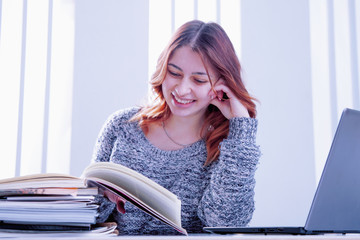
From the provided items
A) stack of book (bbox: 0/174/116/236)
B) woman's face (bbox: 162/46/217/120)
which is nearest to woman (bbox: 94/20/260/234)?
woman's face (bbox: 162/46/217/120)

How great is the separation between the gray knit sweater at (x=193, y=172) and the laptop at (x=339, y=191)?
1.48ft

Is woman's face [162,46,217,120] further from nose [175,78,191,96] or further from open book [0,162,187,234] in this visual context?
open book [0,162,187,234]

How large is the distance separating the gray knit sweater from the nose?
173 mm

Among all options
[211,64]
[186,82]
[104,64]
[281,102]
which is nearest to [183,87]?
[186,82]

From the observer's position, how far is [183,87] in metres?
1.38

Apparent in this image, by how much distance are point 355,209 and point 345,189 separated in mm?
58

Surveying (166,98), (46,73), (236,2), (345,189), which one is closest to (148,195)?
(345,189)

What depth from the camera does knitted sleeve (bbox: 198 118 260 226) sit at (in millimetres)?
1209

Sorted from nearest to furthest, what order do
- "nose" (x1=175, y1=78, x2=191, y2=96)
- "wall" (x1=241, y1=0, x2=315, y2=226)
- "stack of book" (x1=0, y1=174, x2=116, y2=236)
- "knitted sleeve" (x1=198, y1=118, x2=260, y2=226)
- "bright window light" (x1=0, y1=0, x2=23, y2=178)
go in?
"stack of book" (x1=0, y1=174, x2=116, y2=236), "knitted sleeve" (x1=198, y1=118, x2=260, y2=226), "nose" (x1=175, y1=78, x2=191, y2=96), "bright window light" (x1=0, y1=0, x2=23, y2=178), "wall" (x1=241, y1=0, x2=315, y2=226)

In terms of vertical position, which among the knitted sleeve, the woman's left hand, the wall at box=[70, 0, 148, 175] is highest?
the wall at box=[70, 0, 148, 175]

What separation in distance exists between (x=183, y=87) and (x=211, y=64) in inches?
4.9

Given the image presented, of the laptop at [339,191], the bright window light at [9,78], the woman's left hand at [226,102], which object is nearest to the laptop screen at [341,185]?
the laptop at [339,191]

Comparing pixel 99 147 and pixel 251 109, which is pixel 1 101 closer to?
pixel 99 147

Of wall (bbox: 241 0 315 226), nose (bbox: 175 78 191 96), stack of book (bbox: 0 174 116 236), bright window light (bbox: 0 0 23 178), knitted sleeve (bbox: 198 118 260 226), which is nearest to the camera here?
stack of book (bbox: 0 174 116 236)
